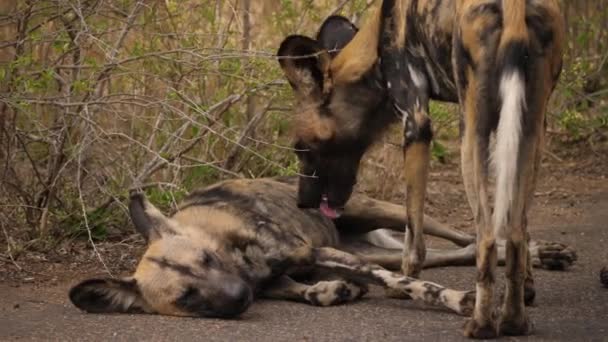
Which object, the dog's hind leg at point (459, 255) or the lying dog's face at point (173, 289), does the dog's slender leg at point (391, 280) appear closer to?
the dog's hind leg at point (459, 255)

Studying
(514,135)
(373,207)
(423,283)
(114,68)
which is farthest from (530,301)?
(114,68)

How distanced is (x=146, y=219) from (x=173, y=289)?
0.47 metres

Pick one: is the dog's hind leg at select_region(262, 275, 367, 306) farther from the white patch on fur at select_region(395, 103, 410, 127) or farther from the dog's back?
the white patch on fur at select_region(395, 103, 410, 127)

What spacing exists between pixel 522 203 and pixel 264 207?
1802 mm

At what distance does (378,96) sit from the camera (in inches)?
224

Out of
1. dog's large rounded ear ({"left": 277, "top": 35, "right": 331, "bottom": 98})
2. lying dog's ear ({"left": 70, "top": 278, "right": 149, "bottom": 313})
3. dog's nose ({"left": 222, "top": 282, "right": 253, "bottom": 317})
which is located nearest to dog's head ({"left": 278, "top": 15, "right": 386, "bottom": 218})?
dog's large rounded ear ({"left": 277, "top": 35, "right": 331, "bottom": 98})

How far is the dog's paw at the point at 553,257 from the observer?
6039 mm

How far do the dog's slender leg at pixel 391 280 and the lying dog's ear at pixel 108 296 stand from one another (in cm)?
91

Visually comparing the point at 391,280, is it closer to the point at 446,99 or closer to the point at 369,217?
the point at 446,99

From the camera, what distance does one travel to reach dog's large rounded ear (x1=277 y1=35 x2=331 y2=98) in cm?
568

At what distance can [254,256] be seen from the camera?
571 centimetres

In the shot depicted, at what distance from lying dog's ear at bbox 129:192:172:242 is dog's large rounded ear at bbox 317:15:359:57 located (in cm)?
113

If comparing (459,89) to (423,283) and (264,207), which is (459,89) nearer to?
(423,283)

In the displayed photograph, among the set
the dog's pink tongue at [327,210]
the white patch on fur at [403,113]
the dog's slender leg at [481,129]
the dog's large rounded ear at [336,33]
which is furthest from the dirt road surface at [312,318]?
the dog's large rounded ear at [336,33]
